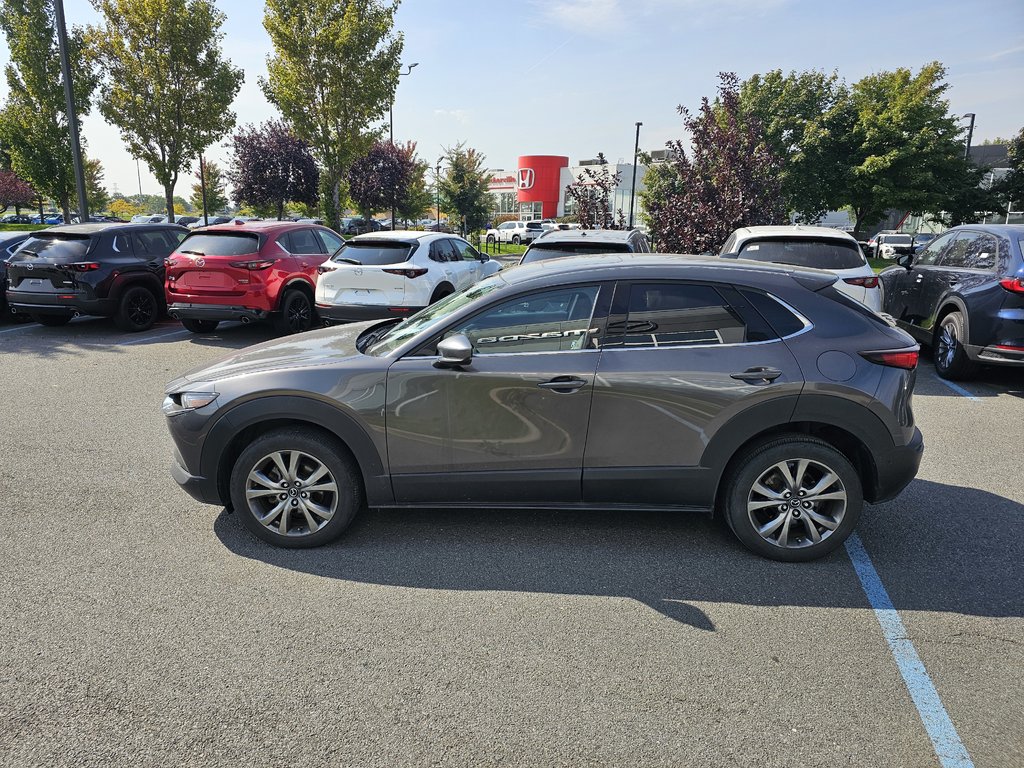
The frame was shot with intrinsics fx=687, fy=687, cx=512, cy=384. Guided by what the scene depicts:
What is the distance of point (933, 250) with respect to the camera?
29.5 feet

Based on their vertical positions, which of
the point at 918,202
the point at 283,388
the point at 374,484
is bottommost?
the point at 374,484

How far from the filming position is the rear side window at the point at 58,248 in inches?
395

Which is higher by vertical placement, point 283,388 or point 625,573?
point 283,388

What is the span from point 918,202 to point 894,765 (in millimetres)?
31762

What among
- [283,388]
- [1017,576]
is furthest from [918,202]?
[283,388]

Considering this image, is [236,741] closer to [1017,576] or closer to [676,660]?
[676,660]

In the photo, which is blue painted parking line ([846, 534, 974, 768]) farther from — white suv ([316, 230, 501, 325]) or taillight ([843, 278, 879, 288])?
white suv ([316, 230, 501, 325])

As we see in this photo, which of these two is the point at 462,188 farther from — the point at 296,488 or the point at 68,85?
the point at 296,488

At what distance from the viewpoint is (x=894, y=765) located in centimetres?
238

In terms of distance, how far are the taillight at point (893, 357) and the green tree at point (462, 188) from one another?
3043 centimetres

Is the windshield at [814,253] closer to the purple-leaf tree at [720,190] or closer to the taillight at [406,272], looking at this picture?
the taillight at [406,272]

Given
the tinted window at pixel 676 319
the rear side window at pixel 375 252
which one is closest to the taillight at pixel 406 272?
the rear side window at pixel 375 252

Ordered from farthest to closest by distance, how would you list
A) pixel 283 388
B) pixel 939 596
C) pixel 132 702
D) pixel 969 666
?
1. pixel 283 388
2. pixel 939 596
3. pixel 969 666
4. pixel 132 702

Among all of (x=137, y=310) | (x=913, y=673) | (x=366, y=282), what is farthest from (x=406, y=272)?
(x=913, y=673)
